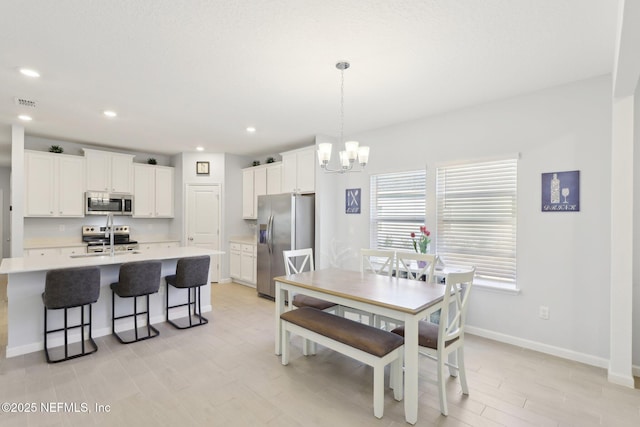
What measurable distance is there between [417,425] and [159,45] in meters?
3.32

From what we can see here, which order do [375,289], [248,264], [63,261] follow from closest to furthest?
[375,289] < [63,261] < [248,264]

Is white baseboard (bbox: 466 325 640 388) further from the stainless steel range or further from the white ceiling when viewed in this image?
the stainless steel range

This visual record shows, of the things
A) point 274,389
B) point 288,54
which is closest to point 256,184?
point 288,54

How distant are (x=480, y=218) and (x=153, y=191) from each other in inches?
227

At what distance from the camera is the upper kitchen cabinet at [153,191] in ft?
19.5

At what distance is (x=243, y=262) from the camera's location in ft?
19.8

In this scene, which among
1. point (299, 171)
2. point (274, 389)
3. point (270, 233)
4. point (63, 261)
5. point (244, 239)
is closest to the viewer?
point (274, 389)

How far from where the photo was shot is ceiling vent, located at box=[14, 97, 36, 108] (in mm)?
3448

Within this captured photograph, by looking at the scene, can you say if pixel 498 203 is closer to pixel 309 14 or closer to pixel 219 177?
pixel 309 14

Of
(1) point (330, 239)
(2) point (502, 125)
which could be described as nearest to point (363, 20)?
(2) point (502, 125)

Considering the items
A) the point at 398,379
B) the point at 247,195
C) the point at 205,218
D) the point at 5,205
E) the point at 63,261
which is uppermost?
the point at 247,195

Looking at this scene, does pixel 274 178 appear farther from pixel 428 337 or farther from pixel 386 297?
pixel 428 337

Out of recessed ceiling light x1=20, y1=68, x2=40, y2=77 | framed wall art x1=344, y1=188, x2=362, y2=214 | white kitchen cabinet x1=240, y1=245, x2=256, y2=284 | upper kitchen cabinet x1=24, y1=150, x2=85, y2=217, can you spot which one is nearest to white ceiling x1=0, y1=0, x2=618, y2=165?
recessed ceiling light x1=20, y1=68, x2=40, y2=77

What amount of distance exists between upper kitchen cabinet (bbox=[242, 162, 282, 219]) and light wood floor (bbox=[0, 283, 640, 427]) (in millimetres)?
3163
